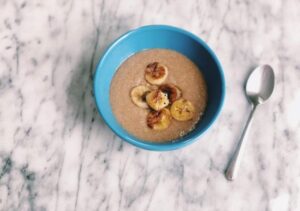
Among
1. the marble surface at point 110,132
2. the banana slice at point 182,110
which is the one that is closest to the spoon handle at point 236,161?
the marble surface at point 110,132

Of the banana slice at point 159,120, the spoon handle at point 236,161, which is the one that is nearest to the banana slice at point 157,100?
the banana slice at point 159,120

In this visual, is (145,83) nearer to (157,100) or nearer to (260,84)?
(157,100)

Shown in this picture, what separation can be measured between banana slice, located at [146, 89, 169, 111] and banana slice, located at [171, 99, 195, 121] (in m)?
0.02

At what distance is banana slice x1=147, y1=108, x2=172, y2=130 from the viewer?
974 mm

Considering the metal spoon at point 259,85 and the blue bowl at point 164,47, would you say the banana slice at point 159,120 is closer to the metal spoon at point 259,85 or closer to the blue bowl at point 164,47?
the blue bowl at point 164,47

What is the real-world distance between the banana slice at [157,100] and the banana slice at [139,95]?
0.01 meters

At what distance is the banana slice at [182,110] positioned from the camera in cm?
98

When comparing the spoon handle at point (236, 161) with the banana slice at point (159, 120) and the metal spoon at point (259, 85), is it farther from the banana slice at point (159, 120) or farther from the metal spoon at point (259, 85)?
the banana slice at point (159, 120)

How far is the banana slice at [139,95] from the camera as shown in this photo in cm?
100

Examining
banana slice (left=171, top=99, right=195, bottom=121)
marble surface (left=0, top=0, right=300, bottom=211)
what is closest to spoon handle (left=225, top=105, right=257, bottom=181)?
marble surface (left=0, top=0, right=300, bottom=211)

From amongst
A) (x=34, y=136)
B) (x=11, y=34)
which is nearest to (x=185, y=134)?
(x=34, y=136)

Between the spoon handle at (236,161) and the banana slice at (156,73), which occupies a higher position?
the banana slice at (156,73)

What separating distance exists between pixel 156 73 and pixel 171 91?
5cm

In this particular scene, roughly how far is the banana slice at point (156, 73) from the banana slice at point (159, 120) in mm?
71
